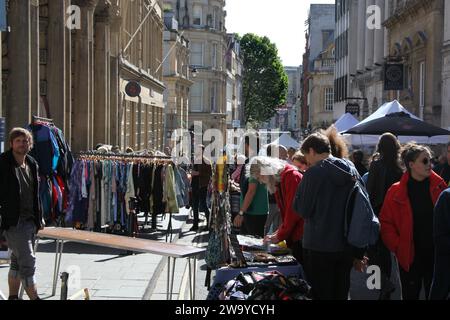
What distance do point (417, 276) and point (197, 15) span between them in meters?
65.1

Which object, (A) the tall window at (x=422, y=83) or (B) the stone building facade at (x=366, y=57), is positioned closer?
(A) the tall window at (x=422, y=83)

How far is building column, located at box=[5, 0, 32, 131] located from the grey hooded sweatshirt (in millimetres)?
8430

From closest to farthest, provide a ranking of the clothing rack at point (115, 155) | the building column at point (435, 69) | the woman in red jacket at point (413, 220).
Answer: the woman in red jacket at point (413, 220)
the clothing rack at point (115, 155)
the building column at point (435, 69)

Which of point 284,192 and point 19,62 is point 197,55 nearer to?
point 19,62

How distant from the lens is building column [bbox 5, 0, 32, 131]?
13000 mm

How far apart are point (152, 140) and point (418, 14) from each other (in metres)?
16.4

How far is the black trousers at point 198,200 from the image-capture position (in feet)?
50.1

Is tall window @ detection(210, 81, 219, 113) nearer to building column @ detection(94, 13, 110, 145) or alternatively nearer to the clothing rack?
building column @ detection(94, 13, 110, 145)

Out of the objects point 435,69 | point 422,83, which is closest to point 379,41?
point 422,83

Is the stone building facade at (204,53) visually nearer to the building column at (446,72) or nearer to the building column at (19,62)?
the building column at (446,72)

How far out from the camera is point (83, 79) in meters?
18.8

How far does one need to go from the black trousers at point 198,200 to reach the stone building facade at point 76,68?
11.7ft

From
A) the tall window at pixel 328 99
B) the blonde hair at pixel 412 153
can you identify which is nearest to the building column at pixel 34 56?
the blonde hair at pixel 412 153
